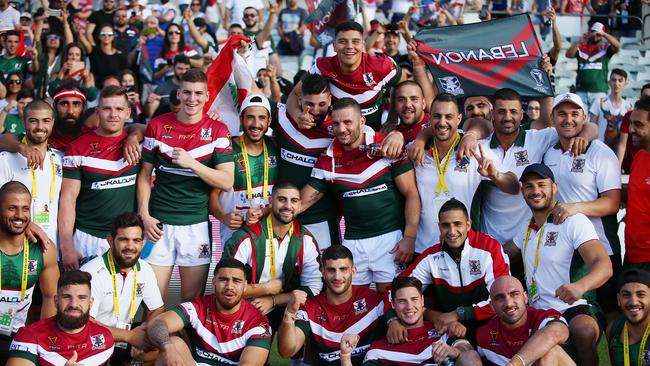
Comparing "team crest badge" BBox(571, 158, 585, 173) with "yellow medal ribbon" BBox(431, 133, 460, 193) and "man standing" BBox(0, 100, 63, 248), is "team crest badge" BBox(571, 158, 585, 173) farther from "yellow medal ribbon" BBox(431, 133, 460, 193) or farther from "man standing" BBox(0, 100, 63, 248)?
"man standing" BBox(0, 100, 63, 248)

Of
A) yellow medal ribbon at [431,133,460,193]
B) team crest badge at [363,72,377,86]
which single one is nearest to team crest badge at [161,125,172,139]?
team crest badge at [363,72,377,86]

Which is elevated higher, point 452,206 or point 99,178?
point 99,178

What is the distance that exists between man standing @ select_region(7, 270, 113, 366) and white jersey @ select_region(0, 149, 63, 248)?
47.1 inches

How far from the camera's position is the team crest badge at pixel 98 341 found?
6.68 meters

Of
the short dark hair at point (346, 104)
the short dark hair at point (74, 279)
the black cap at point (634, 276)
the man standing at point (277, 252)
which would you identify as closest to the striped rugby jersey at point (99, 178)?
the man standing at point (277, 252)

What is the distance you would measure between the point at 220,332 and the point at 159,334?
20.4 inches

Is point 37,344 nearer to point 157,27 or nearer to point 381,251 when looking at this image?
point 381,251

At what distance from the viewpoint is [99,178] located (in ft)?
25.1

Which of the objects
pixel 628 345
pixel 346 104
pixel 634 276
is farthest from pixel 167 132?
pixel 628 345

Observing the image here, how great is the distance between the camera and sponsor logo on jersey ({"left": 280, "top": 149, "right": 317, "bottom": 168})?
26.3 feet

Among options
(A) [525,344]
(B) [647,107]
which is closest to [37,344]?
(A) [525,344]

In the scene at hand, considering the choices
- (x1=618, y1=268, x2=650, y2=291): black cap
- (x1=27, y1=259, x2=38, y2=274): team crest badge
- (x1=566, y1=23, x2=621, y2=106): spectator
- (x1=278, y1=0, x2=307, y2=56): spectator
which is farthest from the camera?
(x1=278, y1=0, x2=307, y2=56): spectator

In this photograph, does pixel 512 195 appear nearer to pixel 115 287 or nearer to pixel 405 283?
pixel 405 283

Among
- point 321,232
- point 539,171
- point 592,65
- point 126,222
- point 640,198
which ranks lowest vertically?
point 321,232
